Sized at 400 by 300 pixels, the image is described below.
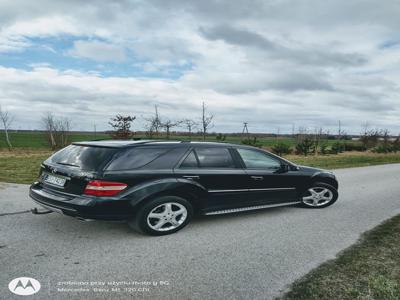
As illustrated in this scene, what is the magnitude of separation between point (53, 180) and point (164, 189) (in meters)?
1.62

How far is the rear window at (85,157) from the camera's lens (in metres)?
4.26

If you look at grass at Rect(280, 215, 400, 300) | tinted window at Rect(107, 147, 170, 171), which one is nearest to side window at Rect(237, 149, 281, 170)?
tinted window at Rect(107, 147, 170, 171)

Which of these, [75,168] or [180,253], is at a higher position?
[75,168]

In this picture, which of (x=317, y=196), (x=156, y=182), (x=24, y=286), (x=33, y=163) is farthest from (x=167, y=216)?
(x=33, y=163)

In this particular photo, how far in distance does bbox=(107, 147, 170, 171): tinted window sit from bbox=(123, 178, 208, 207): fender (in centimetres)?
30

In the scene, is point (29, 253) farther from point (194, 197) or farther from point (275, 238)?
point (275, 238)

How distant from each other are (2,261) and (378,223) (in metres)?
5.53

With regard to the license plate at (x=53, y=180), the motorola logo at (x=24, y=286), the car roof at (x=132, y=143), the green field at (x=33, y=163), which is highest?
the car roof at (x=132, y=143)

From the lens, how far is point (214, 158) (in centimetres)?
517

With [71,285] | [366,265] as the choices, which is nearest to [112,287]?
[71,285]

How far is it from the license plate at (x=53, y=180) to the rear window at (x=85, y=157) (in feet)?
0.74

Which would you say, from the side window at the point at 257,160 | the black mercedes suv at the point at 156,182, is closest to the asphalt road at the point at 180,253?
the black mercedes suv at the point at 156,182

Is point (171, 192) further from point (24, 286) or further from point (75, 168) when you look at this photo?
point (24, 286)

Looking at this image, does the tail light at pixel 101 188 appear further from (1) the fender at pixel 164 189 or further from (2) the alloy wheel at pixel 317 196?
(2) the alloy wheel at pixel 317 196
